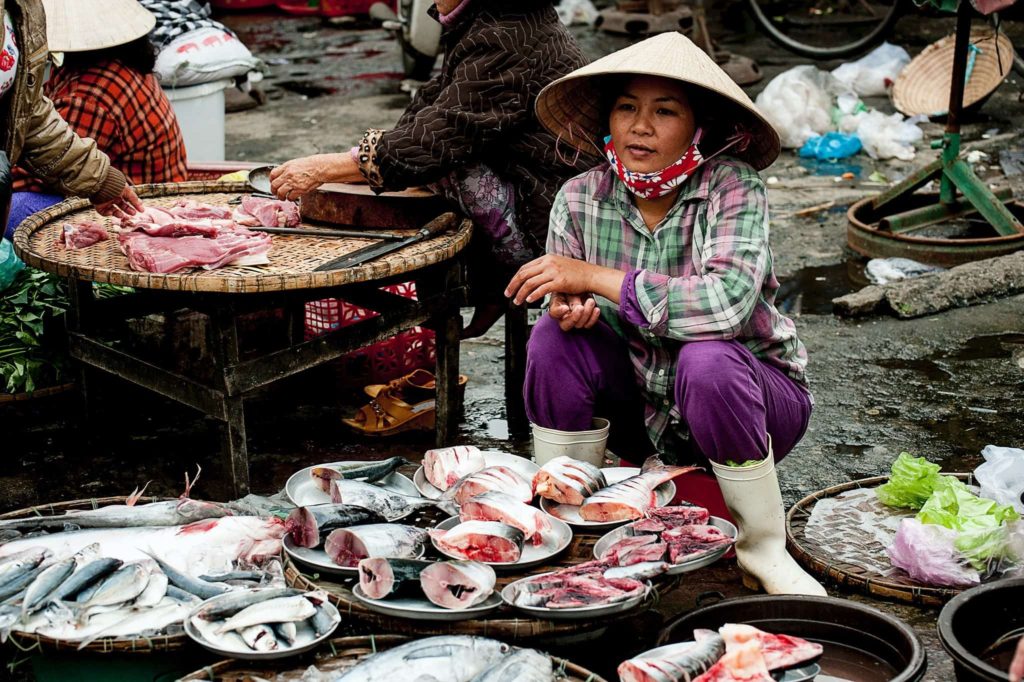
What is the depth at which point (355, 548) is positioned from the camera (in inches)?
110

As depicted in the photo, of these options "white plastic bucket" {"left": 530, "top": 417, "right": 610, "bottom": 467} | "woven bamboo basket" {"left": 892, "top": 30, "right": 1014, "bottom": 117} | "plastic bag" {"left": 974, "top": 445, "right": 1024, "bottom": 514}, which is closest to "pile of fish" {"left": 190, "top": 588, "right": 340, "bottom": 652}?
"white plastic bucket" {"left": 530, "top": 417, "right": 610, "bottom": 467}

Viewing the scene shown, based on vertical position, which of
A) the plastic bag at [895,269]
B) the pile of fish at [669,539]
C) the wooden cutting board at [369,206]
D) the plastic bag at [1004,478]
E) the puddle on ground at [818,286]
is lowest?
the puddle on ground at [818,286]

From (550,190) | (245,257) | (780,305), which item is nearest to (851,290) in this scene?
(780,305)

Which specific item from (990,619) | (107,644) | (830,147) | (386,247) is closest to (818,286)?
(830,147)

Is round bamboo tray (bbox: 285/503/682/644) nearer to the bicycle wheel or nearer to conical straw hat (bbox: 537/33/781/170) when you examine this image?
conical straw hat (bbox: 537/33/781/170)

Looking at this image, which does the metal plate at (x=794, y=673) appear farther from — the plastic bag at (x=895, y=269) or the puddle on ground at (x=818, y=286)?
the plastic bag at (x=895, y=269)

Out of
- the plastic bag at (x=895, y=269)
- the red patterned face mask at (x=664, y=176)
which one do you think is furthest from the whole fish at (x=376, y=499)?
the plastic bag at (x=895, y=269)

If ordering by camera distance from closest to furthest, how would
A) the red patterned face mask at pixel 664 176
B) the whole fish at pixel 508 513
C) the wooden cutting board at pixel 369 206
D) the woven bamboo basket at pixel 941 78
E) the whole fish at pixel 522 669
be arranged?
1. the whole fish at pixel 522 669
2. the whole fish at pixel 508 513
3. the red patterned face mask at pixel 664 176
4. the wooden cutting board at pixel 369 206
5. the woven bamboo basket at pixel 941 78

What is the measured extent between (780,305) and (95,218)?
10.8 ft

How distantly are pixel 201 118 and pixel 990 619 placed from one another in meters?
5.06

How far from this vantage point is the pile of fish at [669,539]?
277cm

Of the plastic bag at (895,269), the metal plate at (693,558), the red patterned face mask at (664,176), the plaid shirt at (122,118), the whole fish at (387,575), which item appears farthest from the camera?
the plastic bag at (895,269)

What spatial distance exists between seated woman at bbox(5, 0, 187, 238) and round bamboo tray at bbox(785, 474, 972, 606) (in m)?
2.94

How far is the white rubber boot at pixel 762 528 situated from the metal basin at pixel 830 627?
0.96 feet
